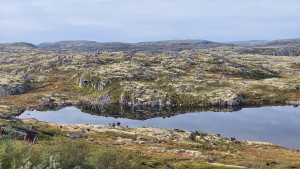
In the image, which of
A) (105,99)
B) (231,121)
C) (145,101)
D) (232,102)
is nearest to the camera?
(231,121)

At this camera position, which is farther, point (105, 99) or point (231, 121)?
point (105, 99)

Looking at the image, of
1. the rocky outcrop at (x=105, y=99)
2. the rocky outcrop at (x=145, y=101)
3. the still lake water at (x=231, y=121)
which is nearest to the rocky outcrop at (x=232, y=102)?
the still lake water at (x=231, y=121)

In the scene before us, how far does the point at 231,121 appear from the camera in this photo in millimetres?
146125

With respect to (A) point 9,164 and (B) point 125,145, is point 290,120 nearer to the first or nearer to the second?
(B) point 125,145

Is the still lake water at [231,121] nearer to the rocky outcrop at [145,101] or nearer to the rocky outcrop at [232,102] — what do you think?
the rocky outcrop at [232,102]

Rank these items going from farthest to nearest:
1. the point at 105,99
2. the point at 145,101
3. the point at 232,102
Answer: the point at 105,99
the point at 145,101
the point at 232,102

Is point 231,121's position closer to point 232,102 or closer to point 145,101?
point 232,102

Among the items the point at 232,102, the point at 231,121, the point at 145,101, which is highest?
the point at 145,101

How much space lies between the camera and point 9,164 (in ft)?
109

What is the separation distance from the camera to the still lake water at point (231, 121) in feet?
406

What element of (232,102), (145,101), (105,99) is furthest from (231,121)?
(105,99)

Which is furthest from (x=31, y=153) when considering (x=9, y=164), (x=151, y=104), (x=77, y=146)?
(x=151, y=104)

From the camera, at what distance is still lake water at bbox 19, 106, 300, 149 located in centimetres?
12388

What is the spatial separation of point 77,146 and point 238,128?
359 feet
